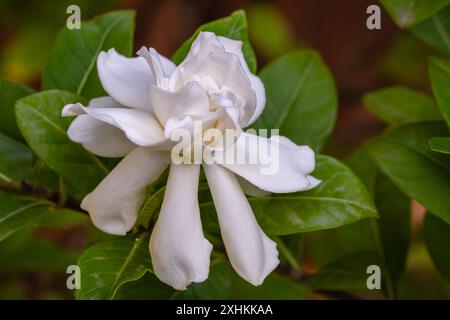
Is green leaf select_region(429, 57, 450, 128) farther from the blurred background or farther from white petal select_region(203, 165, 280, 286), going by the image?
the blurred background

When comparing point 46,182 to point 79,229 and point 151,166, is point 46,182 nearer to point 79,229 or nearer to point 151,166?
point 151,166

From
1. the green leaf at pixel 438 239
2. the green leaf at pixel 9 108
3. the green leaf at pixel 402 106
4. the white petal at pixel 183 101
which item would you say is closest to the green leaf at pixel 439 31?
the green leaf at pixel 402 106

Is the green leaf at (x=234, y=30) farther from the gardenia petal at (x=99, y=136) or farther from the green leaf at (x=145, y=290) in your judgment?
the green leaf at (x=145, y=290)

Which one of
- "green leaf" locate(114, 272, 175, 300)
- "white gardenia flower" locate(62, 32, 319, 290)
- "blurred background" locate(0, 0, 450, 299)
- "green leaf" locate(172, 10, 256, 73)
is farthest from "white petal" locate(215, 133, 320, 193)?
"blurred background" locate(0, 0, 450, 299)

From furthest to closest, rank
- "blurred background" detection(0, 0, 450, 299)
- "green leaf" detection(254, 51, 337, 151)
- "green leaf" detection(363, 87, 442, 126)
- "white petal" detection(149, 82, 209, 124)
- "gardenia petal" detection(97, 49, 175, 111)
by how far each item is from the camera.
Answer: "blurred background" detection(0, 0, 450, 299) → "green leaf" detection(363, 87, 442, 126) → "green leaf" detection(254, 51, 337, 151) → "gardenia petal" detection(97, 49, 175, 111) → "white petal" detection(149, 82, 209, 124)

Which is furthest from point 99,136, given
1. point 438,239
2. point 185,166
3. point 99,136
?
point 438,239

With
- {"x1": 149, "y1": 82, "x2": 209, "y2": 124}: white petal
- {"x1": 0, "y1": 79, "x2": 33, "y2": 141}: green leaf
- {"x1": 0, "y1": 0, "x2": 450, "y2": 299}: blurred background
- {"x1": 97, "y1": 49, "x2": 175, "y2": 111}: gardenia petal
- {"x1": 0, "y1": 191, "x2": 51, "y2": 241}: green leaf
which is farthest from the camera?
{"x1": 0, "y1": 0, "x2": 450, "y2": 299}: blurred background
